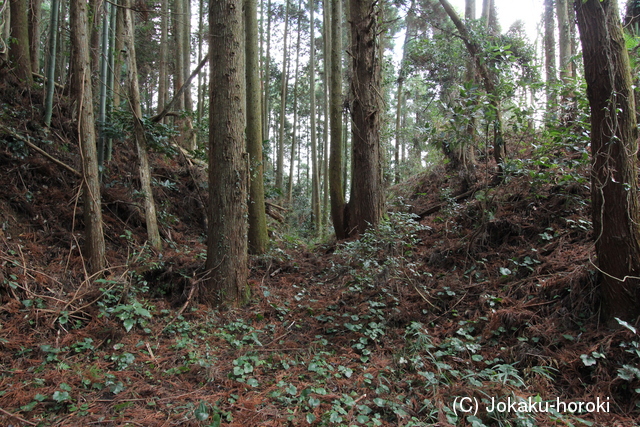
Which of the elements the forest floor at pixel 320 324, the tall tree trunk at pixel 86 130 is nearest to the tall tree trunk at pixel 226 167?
the forest floor at pixel 320 324

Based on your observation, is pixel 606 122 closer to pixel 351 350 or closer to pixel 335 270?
pixel 351 350

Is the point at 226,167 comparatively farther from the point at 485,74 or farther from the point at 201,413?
the point at 485,74

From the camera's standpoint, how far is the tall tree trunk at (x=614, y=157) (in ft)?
9.11

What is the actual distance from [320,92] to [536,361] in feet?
71.9

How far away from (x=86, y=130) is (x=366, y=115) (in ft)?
13.9

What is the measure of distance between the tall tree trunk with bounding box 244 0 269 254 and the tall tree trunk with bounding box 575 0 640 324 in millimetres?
4744

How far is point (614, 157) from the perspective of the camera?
2.80 m

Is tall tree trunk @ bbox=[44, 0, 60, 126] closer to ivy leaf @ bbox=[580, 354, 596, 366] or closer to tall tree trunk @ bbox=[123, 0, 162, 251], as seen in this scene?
tall tree trunk @ bbox=[123, 0, 162, 251]

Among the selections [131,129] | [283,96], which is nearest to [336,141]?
[131,129]

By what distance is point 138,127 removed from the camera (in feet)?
17.8

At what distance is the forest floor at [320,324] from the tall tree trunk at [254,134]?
0.70 meters

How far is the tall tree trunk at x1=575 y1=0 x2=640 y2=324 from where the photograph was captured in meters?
2.78

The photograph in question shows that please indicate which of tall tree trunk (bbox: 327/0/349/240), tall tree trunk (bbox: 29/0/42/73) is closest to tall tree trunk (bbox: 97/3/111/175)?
tall tree trunk (bbox: 29/0/42/73)

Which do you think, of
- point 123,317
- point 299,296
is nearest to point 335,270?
point 299,296
